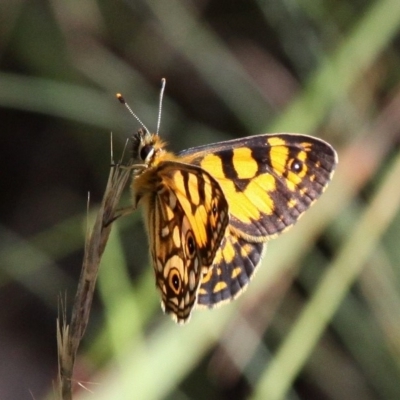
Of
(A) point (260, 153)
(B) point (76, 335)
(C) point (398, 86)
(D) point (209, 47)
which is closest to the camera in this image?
(B) point (76, 335)

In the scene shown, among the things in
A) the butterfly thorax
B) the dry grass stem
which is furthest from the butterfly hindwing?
the dry grass stem

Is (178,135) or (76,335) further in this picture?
(178,135)

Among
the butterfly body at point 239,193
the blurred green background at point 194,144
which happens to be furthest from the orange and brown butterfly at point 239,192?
the blurred green background at point 194,144

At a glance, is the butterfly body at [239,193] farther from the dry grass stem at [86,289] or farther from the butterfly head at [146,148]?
the dry grass stem at [86,289]

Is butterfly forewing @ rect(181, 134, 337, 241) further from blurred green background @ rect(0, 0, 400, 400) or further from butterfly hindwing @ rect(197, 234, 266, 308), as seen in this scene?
blurred green background @ rect(0, 0, 400, 400)

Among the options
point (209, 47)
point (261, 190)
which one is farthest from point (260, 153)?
point (209, 47)

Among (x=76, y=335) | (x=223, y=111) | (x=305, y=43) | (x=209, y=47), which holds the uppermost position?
(x=305, y=43)

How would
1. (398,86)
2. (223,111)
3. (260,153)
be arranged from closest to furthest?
(260,153), (398,86), (223,111)

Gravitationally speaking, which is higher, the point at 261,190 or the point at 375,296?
the point at 261,190

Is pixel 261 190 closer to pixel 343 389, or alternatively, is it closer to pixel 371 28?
pixel 371 28
